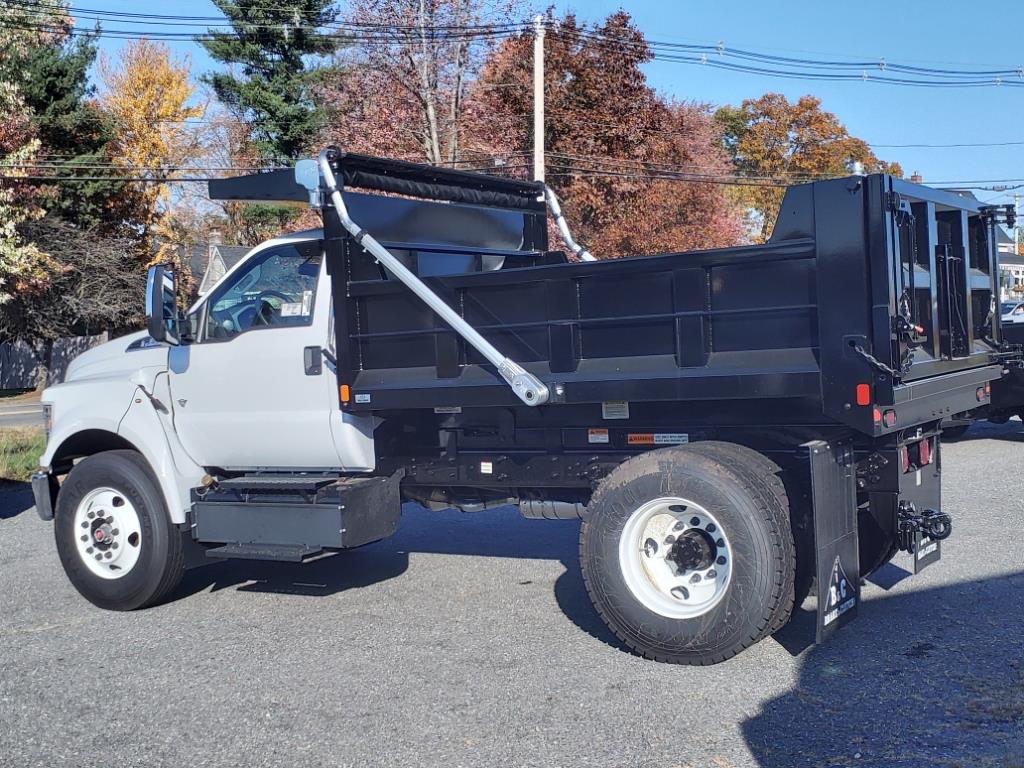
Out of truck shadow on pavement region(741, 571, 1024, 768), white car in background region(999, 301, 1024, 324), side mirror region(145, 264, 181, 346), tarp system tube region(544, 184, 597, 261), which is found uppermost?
tarp system tube region(544, 184, 597, 261)

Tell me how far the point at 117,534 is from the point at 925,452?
5140 mm

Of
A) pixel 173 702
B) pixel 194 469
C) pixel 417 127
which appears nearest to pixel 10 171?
pixel 417 127

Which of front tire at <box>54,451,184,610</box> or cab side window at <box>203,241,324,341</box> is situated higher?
cab side window at <box>203,241,324,341</box>

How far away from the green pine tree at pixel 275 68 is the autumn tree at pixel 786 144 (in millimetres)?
16654

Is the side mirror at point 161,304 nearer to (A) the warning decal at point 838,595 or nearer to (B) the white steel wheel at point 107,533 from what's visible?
(B) the white steel wheel at point 107,533

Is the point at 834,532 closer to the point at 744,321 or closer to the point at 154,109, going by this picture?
the point at 744,321

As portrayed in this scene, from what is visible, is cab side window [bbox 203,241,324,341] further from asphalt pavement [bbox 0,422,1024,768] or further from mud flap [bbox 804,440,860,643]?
mud flap [bbox 804,440,860,643]

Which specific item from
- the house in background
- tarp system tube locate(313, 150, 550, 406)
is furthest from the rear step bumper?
the house in background

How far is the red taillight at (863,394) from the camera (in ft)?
16.6

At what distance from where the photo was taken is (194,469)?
7277 mm

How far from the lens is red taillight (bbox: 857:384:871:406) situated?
505cm

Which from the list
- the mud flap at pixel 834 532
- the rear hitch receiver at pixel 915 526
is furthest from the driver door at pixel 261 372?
the rear hitch receiver at pixel 915 526

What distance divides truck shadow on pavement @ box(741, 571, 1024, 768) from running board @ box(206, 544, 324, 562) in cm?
294

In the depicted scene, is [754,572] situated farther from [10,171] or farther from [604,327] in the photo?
[10,171]
